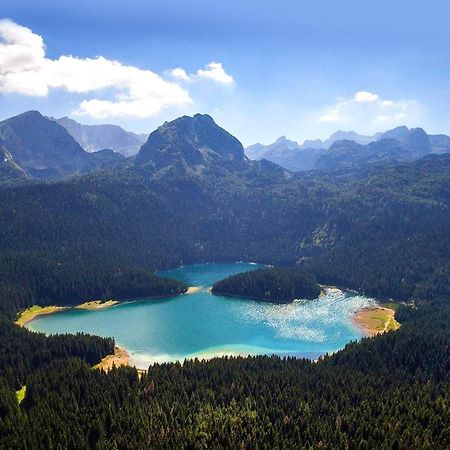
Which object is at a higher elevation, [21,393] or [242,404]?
[21,393]

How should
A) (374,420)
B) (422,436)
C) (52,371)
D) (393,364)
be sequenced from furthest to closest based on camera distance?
(393,364)
(52,371)
(374,420)
(422,436)

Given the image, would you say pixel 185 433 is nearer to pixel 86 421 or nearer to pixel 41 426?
pixel 86 421

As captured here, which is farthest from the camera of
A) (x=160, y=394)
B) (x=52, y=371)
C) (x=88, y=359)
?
(x=88, y=359)

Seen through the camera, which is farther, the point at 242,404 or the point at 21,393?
the point at 21,393

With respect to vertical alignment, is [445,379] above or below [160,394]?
below

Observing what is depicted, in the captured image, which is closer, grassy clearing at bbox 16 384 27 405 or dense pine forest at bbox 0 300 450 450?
dense pine forest at bbox 0 300 450 450

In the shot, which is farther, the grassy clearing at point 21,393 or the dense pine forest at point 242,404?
the grassy clearing at point 21,393

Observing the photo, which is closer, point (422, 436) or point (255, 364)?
point (422, 436)

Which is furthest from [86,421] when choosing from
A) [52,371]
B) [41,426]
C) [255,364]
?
[255,364]

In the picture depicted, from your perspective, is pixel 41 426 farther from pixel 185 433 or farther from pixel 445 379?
pixel 445 379
